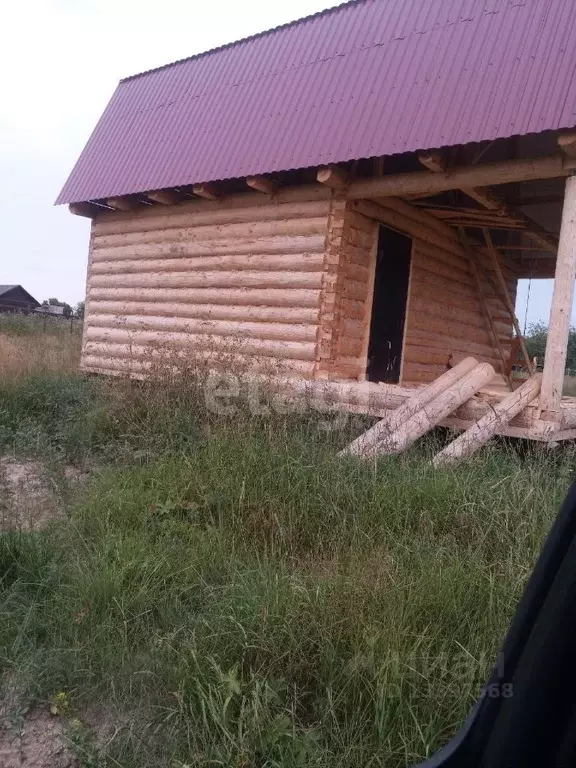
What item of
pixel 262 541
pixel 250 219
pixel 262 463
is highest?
pixel 250 219

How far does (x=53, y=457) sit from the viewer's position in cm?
604

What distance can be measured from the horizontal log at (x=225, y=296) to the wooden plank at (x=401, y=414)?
1.95m

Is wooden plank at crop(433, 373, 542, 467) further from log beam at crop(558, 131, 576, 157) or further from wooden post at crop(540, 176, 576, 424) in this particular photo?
log beam at crop(558, 131, 576, 157)

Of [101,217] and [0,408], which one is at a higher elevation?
[101,217]

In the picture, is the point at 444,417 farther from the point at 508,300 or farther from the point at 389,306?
the point at 508,300

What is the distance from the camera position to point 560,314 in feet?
19.4

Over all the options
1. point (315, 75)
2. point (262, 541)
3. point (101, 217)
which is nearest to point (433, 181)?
point (315, 75)

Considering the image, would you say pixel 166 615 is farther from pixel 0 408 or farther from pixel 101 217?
pixel 101 217

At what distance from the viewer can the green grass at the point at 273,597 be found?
237 cm

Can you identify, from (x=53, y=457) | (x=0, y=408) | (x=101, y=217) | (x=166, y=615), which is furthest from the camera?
(x=101, y=217)

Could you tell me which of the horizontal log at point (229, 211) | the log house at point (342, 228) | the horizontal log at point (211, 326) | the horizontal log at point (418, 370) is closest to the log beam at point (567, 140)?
the log house at point (342, 228)

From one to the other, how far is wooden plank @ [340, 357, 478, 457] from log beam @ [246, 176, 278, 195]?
10.9 ft

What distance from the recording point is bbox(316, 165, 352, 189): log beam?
7082mm

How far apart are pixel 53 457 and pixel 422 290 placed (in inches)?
229
